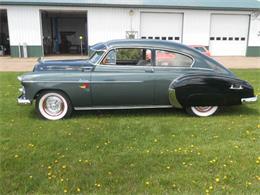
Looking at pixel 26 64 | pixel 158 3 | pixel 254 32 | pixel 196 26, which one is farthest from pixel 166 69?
pixel 254 32

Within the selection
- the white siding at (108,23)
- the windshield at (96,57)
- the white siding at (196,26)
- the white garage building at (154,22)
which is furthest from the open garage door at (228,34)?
the windshield at (96,57)

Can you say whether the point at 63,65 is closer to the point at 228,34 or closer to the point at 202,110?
the point at 202,110

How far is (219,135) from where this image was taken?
5160 millimetres

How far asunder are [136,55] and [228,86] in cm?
193

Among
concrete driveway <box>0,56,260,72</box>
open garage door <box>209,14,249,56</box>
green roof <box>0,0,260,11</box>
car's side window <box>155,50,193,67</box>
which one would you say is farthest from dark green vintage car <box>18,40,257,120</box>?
open garage door <box>209,14,249,56</box>

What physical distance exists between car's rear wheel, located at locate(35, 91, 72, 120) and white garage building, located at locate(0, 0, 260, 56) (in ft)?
65.9

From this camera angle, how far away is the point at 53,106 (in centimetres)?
603

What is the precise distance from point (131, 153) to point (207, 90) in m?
2.44

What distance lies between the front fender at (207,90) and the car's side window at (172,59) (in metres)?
0.32

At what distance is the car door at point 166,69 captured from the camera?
6.01 metres

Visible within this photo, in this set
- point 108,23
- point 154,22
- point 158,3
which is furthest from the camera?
point 154,22

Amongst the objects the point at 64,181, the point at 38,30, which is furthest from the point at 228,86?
the point at 38,30

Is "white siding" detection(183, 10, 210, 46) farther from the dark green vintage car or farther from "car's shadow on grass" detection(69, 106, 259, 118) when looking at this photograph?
the dark green vintage car

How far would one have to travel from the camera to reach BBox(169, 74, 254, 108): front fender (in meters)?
5.98
